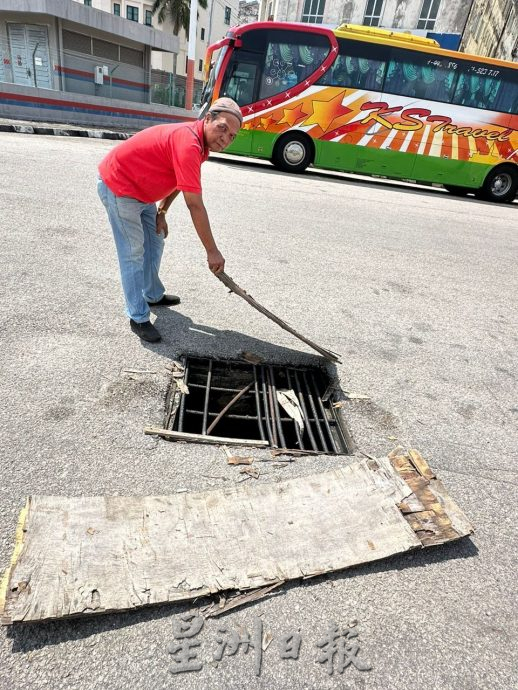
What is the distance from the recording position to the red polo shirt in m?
2.42

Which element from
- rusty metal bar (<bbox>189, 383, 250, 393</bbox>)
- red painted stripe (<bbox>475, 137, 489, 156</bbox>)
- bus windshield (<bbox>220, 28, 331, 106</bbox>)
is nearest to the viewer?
rusty metal bar (<bbox>189, 383, 250, 393</bbox>)

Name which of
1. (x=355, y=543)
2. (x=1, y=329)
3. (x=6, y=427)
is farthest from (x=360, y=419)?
(x=1, y=329)

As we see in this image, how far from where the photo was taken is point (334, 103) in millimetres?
11484

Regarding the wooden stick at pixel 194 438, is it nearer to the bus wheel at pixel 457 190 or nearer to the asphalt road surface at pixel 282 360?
the asphalt road surface at pixel 282 360

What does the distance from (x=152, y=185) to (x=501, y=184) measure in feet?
43.5

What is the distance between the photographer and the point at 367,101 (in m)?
11.5

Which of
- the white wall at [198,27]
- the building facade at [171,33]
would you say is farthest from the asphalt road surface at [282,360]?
the white wall at [198,27]

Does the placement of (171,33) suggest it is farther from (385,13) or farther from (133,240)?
(133,240)

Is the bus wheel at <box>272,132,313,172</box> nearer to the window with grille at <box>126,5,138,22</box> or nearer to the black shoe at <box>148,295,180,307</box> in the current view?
the black shoe at <box>148,295,180,307</box>

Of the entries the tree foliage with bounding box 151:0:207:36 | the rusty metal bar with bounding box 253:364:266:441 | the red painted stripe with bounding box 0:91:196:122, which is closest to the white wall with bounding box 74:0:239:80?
the tree foliage with bounding box 151:0:207:36

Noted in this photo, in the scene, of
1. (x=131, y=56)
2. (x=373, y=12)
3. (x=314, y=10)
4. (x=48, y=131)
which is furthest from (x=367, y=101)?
(x=314, y=10)

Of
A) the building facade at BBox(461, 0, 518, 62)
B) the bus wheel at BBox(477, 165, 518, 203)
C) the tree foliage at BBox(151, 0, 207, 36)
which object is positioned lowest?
the bus wheel at BBox(477, 165, 518, 203)

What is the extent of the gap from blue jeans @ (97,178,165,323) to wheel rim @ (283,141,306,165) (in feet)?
32.7

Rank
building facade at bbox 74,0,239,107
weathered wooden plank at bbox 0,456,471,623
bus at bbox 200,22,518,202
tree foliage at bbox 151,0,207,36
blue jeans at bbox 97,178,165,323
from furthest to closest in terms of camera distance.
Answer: tree foliage at bbox 151,0,207,36
building facade at bbox 74,0,239,107
bus at bbox 200,22,518,202
blue jeans at bbox 97,178,165,323
weathered wooden plank at bbox 0,456,471,623
